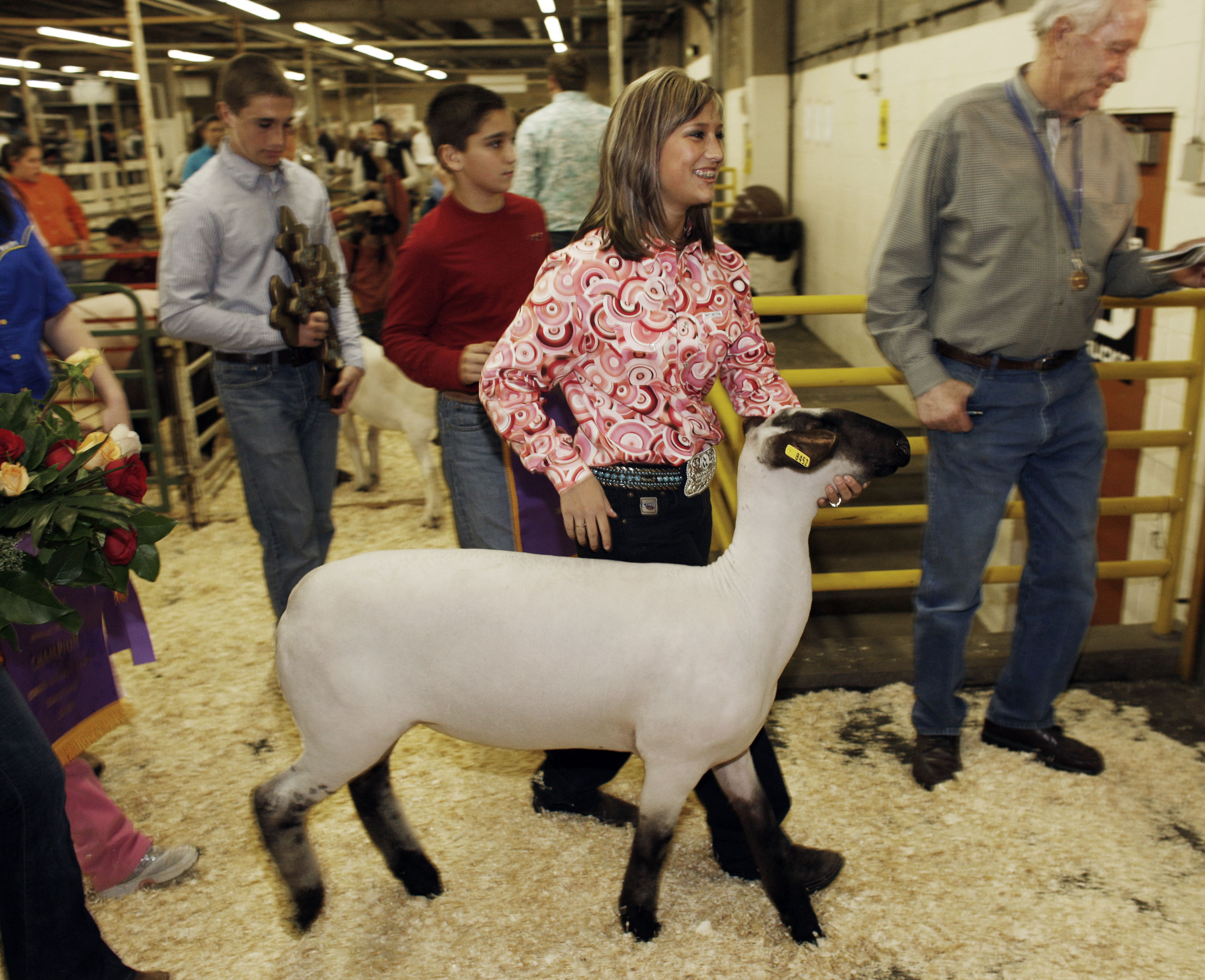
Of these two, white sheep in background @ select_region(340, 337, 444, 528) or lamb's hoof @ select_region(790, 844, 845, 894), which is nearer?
lamb's hoof @ select_region(790, 844, 845, 894)

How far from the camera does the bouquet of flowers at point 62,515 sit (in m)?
1.89

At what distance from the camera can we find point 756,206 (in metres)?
11.4

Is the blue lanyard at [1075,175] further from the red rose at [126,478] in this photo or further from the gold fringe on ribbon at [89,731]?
the gold fringe on ribbon at [89,731]

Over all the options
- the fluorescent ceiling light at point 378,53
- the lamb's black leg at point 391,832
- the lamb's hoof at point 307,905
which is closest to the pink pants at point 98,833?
the lamb's hoof at point 307,905

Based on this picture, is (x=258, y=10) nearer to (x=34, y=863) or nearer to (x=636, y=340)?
(x=636, y=340)

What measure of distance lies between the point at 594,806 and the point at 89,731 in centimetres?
137

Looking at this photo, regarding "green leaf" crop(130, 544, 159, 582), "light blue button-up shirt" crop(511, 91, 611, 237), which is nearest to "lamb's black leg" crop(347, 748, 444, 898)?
"green leaf" crop(130, 544, 159, 582)

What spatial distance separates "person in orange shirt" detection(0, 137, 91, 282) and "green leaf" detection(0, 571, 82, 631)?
668 centimetres

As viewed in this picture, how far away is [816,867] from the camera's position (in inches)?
97.5

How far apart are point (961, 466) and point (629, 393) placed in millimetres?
1143

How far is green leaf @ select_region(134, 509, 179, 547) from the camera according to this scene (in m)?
2.14

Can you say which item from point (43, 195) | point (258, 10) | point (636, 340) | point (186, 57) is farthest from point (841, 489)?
point (258, 10)

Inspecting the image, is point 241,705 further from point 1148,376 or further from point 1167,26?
point 1167,26

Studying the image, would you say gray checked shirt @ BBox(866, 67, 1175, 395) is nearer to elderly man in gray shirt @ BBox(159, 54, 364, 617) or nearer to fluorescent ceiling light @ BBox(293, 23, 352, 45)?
elderly man in gray shirt @ BBox(159, 54, 364, 617)
